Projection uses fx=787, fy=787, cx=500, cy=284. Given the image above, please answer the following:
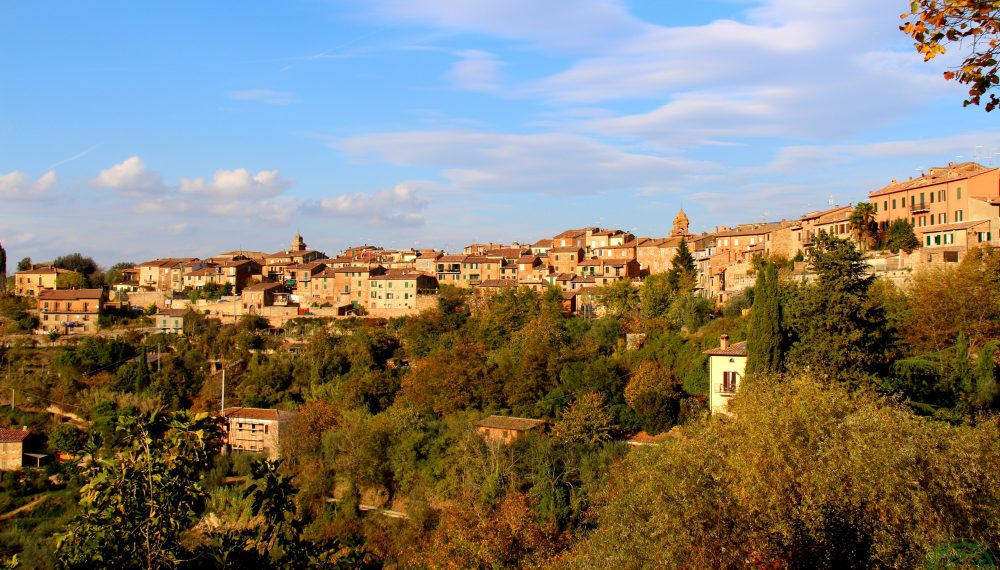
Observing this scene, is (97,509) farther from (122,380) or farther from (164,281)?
(164,281)

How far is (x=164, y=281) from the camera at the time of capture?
65.9m

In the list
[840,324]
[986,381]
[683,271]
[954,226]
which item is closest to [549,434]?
[840,324]

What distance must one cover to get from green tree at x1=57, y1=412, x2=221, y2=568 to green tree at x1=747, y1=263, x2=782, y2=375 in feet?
58.2

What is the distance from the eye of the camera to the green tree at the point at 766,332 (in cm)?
2195

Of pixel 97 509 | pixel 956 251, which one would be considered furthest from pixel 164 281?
pixel 97 509

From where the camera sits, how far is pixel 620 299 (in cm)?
4200

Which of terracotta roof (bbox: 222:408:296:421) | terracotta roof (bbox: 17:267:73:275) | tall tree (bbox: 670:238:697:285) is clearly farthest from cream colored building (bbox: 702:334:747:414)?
terracotta roof (bbox: 17:267:73:275)

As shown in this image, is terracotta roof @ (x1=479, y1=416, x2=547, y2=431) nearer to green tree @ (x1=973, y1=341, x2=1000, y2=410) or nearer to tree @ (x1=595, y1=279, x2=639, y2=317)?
tree @ (x1=595, y1=279, x2=639, y2=317)

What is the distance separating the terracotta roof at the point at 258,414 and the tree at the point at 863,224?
27.3 metres

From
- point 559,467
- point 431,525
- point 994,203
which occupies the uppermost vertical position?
point 994,203

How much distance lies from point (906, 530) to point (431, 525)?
18.0m

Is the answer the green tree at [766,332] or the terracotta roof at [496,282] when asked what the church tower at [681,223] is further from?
the green tree at [766,332]

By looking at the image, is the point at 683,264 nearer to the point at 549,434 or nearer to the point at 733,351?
the point at 549,434

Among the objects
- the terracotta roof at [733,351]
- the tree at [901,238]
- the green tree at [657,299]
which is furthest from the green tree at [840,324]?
the green tree at [657,299]
